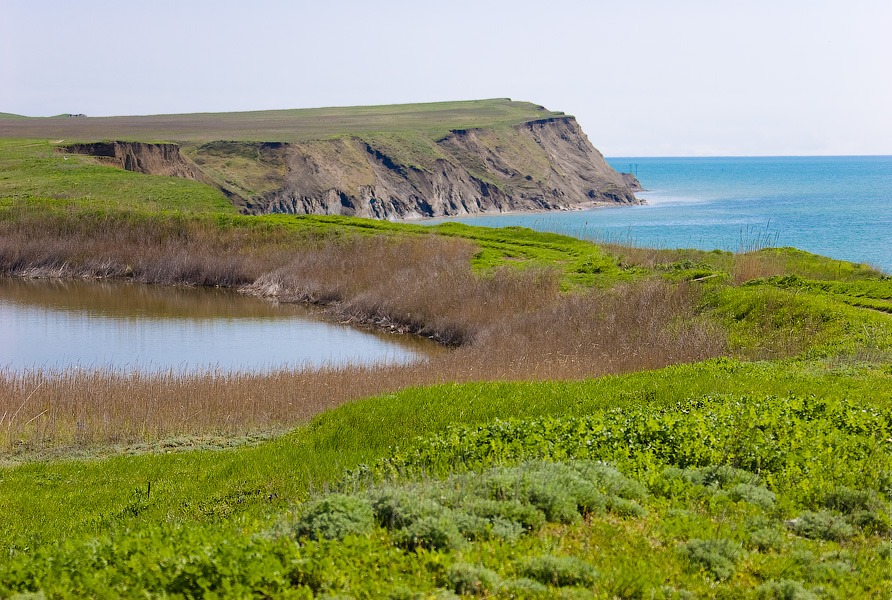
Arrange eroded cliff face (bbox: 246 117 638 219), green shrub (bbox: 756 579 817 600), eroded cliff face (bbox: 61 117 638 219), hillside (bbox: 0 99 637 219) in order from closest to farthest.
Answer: green shrub (bbox: 756 579 817 600)
eroded cliff face (bbox: 61 117 638 219)
hillside (bbox: 0 99 637 219)
eroded cliff face (bbox: 246 117 638 219)

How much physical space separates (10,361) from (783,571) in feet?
82.5

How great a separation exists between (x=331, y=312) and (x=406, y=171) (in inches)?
3044

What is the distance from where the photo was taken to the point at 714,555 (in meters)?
7.12

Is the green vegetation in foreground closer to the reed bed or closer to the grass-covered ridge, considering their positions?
the reed bed

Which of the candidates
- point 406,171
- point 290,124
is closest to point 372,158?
point 406,171

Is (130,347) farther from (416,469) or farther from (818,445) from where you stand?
(818,445)

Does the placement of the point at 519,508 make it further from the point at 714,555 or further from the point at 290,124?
the point at 290,124

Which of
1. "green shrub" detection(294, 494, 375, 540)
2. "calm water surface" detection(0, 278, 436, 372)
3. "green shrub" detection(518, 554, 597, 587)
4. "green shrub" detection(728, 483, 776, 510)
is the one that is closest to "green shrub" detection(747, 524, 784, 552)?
"green shrub" detection(728, 483, 776, 510)

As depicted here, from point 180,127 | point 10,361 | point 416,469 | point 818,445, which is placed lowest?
point 10,361

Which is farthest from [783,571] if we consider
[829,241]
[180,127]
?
[180,127]

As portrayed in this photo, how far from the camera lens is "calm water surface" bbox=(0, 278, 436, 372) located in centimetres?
2727

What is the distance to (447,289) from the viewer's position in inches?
1324

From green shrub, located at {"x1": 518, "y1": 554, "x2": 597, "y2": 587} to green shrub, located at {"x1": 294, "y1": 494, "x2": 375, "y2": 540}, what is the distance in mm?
1471

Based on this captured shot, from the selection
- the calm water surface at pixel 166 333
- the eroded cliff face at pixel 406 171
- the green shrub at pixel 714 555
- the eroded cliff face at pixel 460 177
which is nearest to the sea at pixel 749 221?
the eroded cliff face at pixel 460 177
